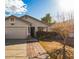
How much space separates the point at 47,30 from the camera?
176cm

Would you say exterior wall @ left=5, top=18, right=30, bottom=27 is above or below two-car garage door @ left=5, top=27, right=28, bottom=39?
above

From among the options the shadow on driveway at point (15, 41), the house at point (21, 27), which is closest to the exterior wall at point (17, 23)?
the house at point (21, 27)

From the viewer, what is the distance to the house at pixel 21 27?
176cm

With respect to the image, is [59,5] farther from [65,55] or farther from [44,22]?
[65,55]

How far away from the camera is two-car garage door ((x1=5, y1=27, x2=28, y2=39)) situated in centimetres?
175

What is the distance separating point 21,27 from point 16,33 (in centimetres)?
8

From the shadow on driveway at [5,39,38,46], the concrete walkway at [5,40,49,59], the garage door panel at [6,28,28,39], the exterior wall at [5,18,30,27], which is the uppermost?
the exterior wall at [5,18,30,27]

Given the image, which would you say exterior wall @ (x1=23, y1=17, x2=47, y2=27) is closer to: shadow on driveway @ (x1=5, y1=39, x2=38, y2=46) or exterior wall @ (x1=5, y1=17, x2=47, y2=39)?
exterior wall @ (x1=5, y1=17, x2=47, y2=39)

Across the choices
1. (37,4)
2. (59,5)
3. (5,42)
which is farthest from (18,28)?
(59,5)

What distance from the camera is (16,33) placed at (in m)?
1.76

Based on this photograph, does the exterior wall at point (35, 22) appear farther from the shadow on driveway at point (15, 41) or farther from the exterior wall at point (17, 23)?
the shadow on driveway at point (15, 41)

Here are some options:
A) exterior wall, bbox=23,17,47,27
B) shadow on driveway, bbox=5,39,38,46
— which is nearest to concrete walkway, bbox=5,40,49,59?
shadow on driveway, bbox=5,39,38,46

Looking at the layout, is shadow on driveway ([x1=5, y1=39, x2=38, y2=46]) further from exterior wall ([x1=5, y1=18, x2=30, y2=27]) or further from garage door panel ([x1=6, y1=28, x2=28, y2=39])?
exterior wall ([x1=5, y1=18, x2=30, y2=27])

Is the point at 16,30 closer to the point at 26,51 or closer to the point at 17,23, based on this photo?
the point at 17,23
